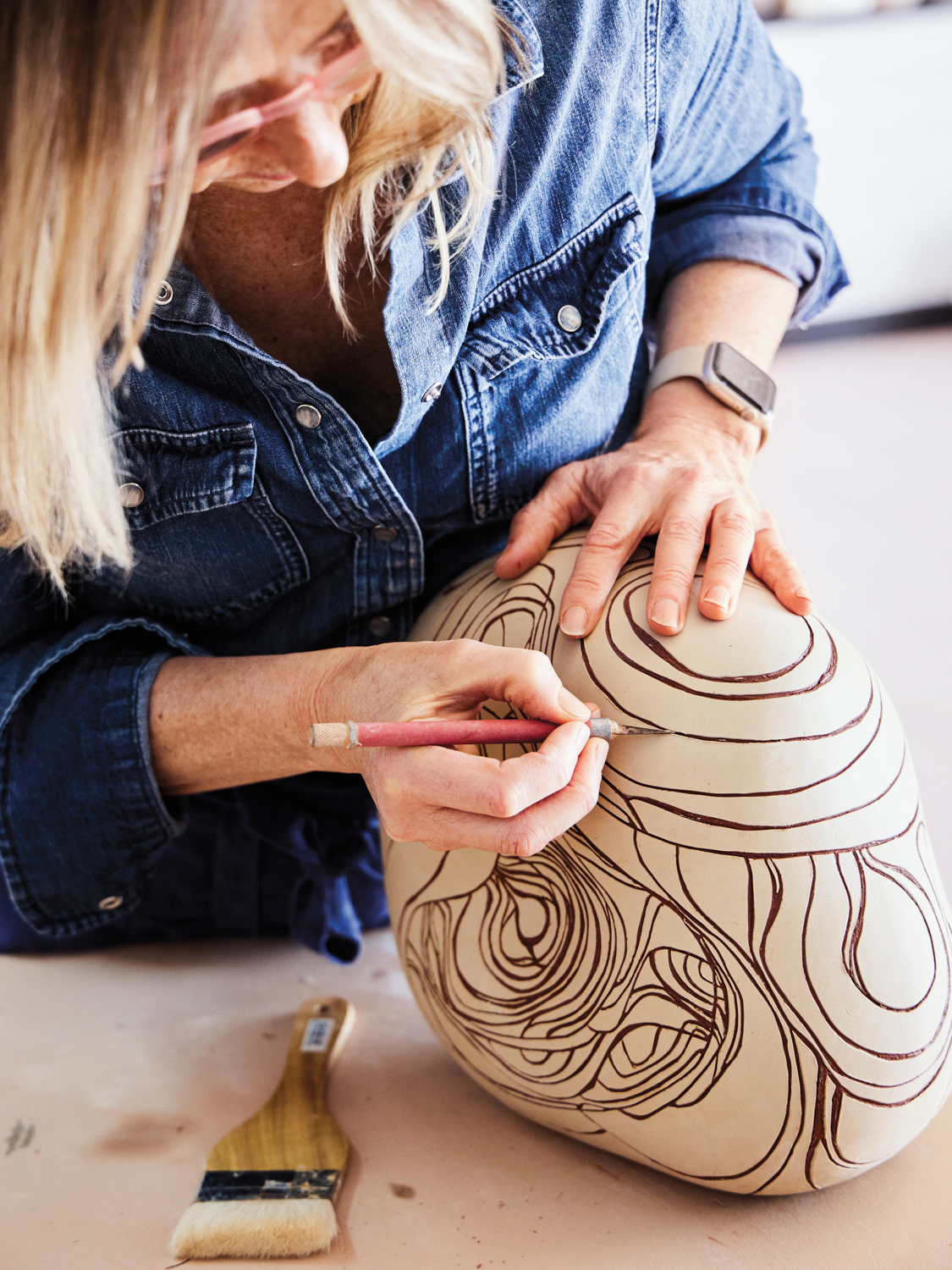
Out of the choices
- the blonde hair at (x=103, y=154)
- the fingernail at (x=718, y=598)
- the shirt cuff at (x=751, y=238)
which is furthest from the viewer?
the shirt cuff at (x=751, y=238)

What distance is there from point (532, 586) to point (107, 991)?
2.39 ft

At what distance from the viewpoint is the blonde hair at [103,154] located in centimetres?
58

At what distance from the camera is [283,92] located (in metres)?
0.67

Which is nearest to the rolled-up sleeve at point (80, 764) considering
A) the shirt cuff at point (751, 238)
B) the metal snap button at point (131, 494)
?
the metal snap button at point (131, 494)

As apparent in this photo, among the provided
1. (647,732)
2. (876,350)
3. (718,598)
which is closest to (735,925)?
(647,732)

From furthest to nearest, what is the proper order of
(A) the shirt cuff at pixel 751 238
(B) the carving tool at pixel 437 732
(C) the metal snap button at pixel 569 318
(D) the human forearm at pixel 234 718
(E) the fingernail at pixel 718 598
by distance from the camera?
(A) the shirt cuff at pixel 751 238 < (C) the metal snap button at pixel 569 318 < (D) the human forearm at pixel 234 718 < (E) the fingernail at pixel 718 598 < (B) the carving tool at pixel 437 732

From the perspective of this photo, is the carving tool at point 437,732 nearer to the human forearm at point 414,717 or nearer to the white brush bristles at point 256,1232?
the human forearm at point 414,717

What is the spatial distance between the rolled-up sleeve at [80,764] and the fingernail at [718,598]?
57 cm

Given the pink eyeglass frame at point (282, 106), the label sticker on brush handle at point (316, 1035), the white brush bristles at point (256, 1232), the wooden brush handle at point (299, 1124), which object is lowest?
the label sticker on brush handle at point (316, 1035)

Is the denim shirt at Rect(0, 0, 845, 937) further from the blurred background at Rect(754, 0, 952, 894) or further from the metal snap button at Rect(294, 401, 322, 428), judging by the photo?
the blurred background at Rect(754, 0, 952, 894)

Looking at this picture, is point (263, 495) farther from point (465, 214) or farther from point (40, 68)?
point (40, 68)

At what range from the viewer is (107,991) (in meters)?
1.23

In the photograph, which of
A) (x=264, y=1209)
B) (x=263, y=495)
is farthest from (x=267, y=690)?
(x=264, y=1209)

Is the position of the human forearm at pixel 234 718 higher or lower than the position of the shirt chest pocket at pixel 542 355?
lower
